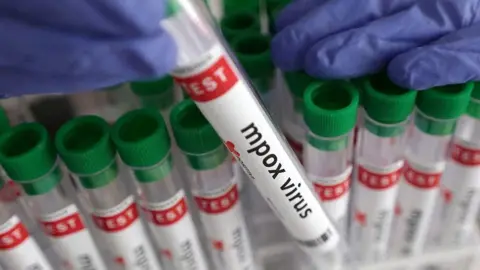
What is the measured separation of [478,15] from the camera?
536mm

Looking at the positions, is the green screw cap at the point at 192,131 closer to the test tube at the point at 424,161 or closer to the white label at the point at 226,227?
the white label at the point at 226,227

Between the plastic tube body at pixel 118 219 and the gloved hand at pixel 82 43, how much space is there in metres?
0.16

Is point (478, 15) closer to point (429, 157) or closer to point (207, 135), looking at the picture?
point (429, 157)

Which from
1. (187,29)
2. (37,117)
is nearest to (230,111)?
(187,29)

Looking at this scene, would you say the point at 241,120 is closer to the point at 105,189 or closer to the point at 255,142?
the point at 255,142

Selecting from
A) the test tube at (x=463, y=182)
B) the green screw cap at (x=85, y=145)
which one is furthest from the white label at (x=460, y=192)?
the green screw cap at (x=85, y=145)

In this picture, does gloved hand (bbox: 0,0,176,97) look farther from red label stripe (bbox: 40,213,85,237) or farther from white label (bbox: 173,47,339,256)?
red label stripe (bbox: 40,213,85,237)

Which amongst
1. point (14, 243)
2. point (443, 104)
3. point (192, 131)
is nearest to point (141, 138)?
point (192, 131)

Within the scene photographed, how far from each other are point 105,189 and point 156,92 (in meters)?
0.12

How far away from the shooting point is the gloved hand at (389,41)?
502 millimetres

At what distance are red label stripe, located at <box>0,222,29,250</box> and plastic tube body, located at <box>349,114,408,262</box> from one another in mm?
320

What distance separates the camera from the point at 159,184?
58 cm

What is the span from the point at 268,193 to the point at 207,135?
7 cm

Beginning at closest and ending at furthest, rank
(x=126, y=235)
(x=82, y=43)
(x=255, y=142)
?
(x=82, y=43) < (x=255, y=142) < (x=126, y=235)
